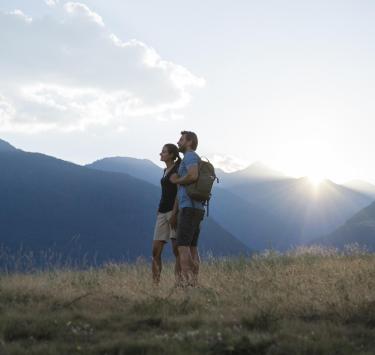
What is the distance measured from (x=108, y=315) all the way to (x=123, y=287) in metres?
1.85

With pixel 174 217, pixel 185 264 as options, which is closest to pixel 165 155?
pixel 174 217

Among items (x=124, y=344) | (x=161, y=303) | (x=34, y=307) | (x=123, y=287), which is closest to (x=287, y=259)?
(x=123, y=287)

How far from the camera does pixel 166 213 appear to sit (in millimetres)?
8906

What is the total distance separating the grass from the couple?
0.38 meters

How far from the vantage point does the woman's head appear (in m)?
9.01

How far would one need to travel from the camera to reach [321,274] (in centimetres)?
891

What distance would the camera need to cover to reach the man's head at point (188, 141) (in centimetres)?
828

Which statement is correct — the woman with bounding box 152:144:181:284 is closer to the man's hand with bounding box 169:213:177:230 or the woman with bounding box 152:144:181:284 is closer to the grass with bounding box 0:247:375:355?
the man's hand with bounding box 169:213:177:230

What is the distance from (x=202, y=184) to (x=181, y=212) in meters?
0.54

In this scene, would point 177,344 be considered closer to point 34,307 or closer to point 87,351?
point 87,351

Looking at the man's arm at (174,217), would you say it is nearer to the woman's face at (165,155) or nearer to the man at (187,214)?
the man at (187,214)

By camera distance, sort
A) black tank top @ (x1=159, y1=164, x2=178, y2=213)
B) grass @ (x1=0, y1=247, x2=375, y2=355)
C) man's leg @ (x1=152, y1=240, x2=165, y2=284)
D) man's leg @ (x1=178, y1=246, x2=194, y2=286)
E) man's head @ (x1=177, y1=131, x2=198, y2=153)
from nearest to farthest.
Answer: grass @ (x1=0, y1=247, x2=375, y2=355)
man's leg @ (x1=178, y1=246, x2=194, y2=286)
man's head @ (x1=177, y1=131, x2=198, y2=153)
man's leg @ (x1=152, y1=240, x2=165, y2=284)
black tank top @ (x1=159, y1=164, x2=178, y2=213)

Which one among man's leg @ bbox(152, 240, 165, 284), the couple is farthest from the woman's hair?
man's leg @ bbox(152, 240, 165, 284)

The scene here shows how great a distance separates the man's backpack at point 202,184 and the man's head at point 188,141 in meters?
0.33
